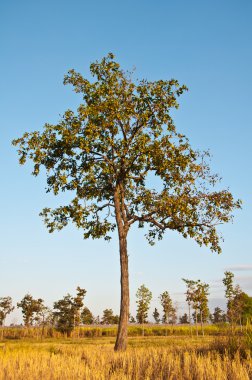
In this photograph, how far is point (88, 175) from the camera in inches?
935

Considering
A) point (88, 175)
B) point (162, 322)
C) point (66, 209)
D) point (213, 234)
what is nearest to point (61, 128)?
point (88, 175)

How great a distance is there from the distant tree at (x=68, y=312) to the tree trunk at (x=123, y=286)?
109ft

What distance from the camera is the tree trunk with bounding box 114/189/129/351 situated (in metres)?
21.3

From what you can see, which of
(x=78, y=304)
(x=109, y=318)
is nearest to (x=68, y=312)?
(x=78, y=304)

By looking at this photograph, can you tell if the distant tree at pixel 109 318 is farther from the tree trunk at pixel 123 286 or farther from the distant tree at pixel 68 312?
the tree trunk at pixel 123 286

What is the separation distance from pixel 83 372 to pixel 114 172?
15.9m

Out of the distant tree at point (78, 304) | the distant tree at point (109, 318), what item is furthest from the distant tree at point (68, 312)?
the distant tree at point (109, 318)

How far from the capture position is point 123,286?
73.5 feet

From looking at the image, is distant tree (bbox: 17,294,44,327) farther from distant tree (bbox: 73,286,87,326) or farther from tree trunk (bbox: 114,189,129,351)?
tree trunk (bbox: 114,189,129,351)

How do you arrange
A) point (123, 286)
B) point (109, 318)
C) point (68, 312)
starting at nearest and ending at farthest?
point (123, 286) → point (68, 312) → point (109, 318)

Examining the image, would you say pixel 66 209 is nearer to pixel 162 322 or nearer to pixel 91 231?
pixel 91 231

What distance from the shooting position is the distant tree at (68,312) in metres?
53.9

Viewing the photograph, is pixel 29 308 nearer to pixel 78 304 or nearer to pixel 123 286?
pixel 78 304

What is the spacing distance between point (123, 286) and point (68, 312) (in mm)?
35821
